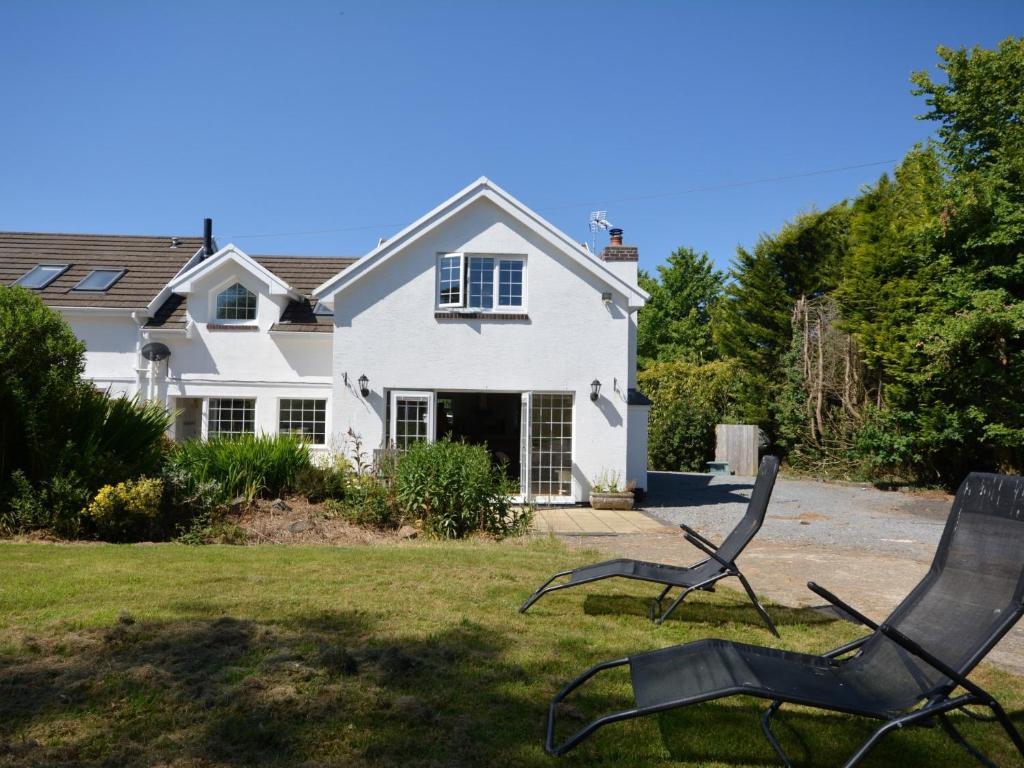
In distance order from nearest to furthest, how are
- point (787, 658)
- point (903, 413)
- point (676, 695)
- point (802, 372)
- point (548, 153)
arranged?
point (676, 695), point (787, 658), point (903, 413), point (548, 153), point (802, 372)

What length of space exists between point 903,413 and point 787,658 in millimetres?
17313

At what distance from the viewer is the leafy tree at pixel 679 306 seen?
43469 mm

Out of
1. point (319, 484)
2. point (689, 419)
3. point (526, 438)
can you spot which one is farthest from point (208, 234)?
point (689, 419)

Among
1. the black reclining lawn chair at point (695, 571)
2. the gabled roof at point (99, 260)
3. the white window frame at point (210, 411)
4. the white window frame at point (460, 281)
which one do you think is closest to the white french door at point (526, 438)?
the white window frame at point (460, 281)

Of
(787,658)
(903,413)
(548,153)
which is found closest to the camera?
(787,658)

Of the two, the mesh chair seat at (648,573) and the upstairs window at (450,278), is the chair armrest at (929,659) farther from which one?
the upstairs window at (450,278)

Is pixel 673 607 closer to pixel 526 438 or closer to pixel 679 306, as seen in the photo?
pixel 526 438

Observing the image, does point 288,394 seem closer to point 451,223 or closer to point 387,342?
point 387,342

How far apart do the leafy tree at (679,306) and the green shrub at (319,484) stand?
3293cm

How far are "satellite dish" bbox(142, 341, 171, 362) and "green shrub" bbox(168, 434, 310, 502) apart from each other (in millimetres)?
5002

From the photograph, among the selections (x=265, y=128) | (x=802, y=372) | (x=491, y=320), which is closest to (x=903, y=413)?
(x=802, y=372)

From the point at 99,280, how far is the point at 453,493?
1380cm

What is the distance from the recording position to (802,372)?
2409 cm

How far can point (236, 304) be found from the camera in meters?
17.7
